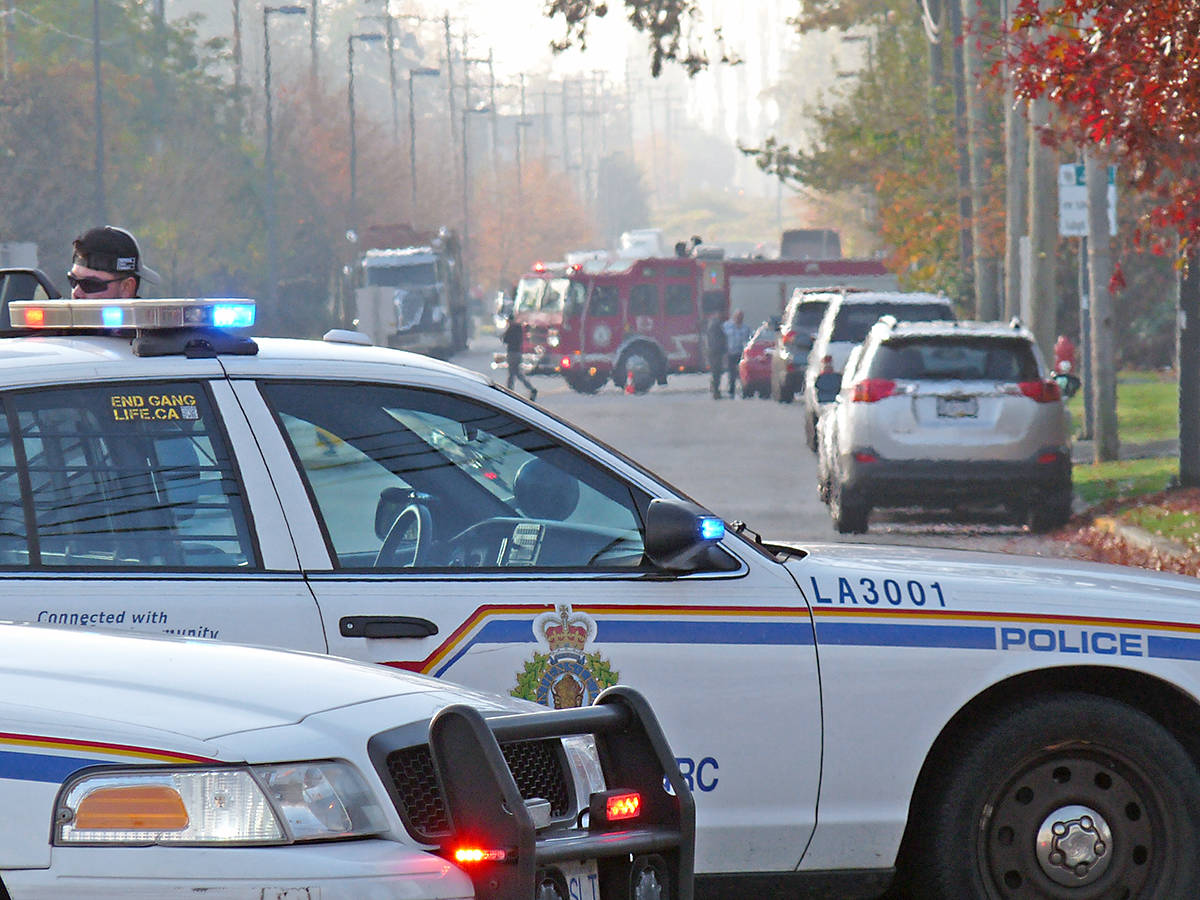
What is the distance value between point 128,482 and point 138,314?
42cm

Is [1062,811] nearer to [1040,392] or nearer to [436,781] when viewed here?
[436,781]

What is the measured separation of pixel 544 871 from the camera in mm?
3316

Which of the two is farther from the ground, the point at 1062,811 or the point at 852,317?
the point at 852,317

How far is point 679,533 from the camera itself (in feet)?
15.2

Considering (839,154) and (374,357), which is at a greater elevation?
(839,154)

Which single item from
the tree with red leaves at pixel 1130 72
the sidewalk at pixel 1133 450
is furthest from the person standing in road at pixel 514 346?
the tree with red leaves at pixel 1130 72

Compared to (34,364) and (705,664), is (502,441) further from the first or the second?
(34,364)

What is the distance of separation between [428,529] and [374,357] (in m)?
0.46

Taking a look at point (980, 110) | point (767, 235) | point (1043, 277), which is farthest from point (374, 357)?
point (767, 235)

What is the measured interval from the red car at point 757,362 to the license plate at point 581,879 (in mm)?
33886

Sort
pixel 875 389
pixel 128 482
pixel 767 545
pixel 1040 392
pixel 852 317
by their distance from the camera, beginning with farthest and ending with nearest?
pixel 852 317, pixel 875 389, pixel 1040 392, pixel 767 545, pixel 128 482

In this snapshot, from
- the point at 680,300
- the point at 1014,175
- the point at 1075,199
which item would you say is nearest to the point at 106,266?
the point at 1075,199

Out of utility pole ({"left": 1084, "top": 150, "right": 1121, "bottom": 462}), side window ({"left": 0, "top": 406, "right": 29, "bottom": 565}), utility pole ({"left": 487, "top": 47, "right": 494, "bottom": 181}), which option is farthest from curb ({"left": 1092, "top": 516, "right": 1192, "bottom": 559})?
utility pole ({"left": 487, "top": 47, "right": 494, "bottom": 181})

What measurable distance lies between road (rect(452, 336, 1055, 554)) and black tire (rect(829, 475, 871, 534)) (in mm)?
120
